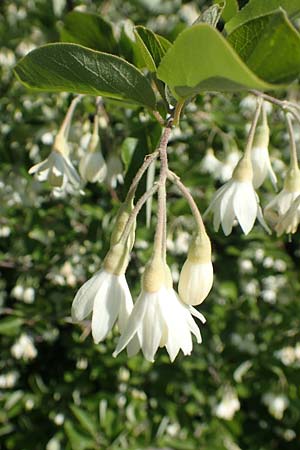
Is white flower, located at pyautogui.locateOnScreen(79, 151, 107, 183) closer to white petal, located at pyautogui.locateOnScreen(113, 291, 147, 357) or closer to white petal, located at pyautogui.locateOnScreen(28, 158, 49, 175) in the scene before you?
white petal, located at pyautogui.locateOnScreen(28, 158, 49, 175)

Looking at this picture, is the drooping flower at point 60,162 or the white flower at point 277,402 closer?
the drooping flower at point 60,162

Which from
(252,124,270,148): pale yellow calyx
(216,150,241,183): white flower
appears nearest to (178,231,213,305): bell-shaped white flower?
(252,124,270,148): pale yellow calyx

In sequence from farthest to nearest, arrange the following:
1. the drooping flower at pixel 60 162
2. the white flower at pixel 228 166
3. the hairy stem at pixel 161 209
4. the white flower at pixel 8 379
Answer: the white flower at pixel 8 379, the white flower at pixel 228 166, the drooping flower at pixel 60 162, the hairy stem at pixel 161 209

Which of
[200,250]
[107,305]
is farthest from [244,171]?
[107,305]

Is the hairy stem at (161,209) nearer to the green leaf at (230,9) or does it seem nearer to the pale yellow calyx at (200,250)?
the pale yellow calyx at (200,250)

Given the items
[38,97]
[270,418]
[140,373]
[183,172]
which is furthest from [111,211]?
[270,418]

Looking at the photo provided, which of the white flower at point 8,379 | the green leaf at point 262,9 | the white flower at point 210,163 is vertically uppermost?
the green leaf at point 262,9

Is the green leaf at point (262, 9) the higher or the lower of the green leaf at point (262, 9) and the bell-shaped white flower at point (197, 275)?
the higher

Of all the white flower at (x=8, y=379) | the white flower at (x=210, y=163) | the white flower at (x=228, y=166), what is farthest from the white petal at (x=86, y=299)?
the white flower at (x=8, y=379)
